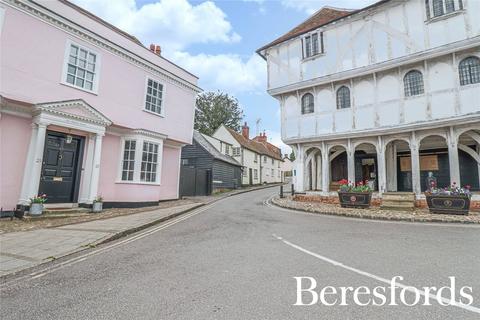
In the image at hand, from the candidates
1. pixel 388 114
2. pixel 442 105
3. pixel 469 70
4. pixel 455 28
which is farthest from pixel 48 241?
pixel 455 28

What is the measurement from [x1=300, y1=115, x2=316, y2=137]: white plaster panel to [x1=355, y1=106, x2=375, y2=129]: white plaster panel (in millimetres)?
2639

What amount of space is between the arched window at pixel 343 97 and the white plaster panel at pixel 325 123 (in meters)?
0.87

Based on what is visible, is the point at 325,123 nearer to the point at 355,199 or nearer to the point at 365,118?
the point at 365,118

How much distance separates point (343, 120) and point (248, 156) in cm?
1965

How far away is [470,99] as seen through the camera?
11828mm

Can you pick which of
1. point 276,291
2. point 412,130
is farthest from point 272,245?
point 412,130

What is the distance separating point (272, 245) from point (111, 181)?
9167 millimetres

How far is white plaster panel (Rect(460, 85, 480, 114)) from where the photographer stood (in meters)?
11.7

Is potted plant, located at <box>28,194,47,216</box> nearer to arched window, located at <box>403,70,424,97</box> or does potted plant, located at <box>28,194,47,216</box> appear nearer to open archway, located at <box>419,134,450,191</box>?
arched window, located at <box>403,70,424,97</box>

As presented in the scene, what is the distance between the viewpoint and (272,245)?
5.66 m

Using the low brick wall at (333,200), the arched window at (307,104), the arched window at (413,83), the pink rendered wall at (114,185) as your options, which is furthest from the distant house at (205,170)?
the arched window at (413,83)

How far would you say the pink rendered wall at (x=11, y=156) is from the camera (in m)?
8.27

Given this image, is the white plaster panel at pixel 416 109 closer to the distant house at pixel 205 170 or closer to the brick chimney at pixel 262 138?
the distant house at pixel 205 170

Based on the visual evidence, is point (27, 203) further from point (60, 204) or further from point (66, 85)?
point (66, 85)
